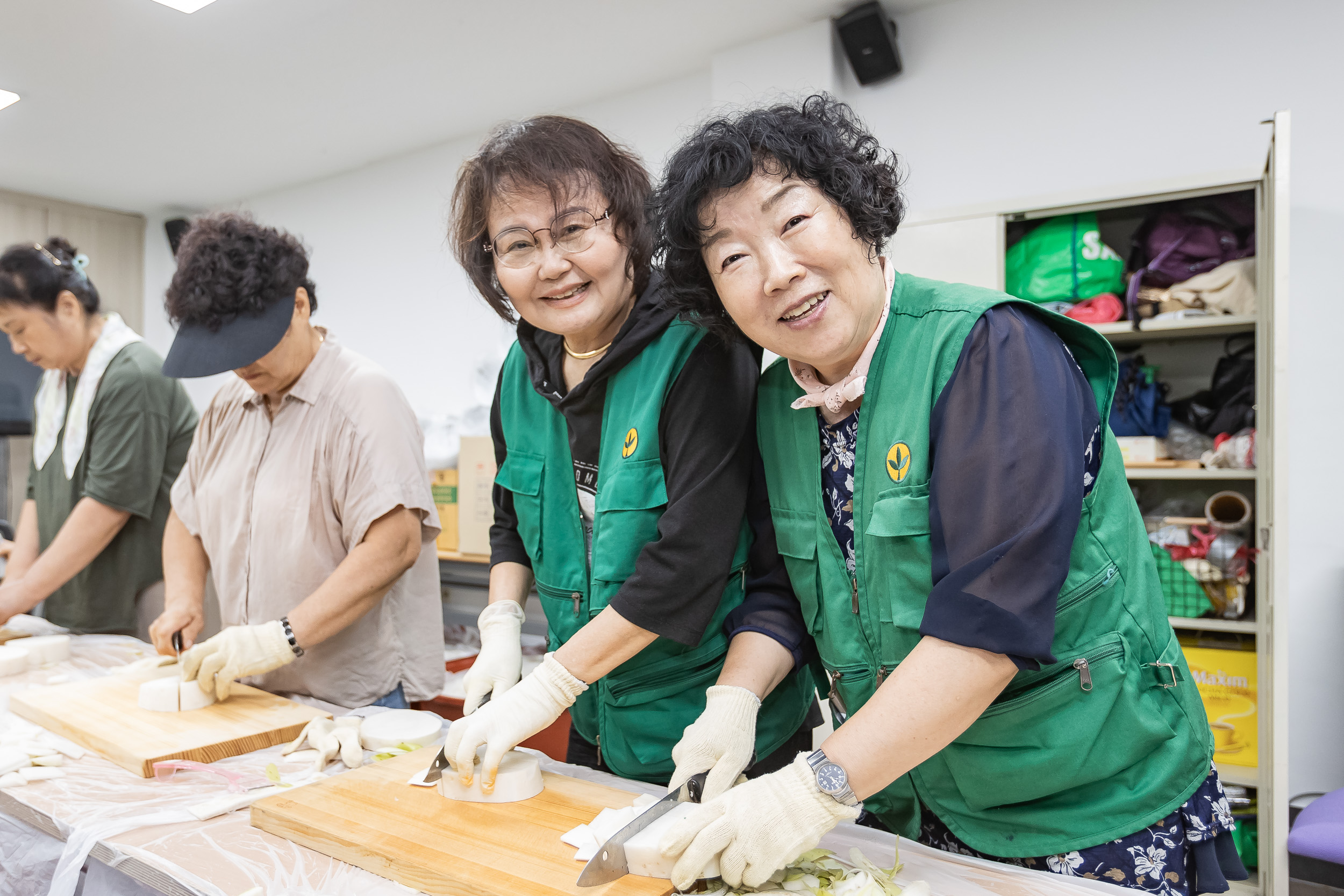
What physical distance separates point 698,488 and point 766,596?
0.20m

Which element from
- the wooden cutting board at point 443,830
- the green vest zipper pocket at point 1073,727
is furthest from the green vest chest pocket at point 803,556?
the wooden cutting board at point 443,830

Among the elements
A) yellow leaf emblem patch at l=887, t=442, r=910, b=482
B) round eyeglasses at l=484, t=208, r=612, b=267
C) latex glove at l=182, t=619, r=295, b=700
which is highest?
round eyeglasses at l=484, t=208, r=612, b=267

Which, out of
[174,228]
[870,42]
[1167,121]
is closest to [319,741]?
[870,42]

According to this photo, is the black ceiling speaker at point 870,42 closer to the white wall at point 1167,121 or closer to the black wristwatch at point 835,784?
the white wall at point 1167,121

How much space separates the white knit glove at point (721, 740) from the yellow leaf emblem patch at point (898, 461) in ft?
1.15

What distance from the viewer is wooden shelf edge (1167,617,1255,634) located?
2.40 m

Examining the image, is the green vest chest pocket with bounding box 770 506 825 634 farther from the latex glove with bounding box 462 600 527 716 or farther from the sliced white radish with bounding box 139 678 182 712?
the sliced white radish with bounding box 139 678 182 712

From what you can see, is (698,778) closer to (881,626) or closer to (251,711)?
(881,626)

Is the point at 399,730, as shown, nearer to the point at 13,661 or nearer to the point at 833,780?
the point at 833,780

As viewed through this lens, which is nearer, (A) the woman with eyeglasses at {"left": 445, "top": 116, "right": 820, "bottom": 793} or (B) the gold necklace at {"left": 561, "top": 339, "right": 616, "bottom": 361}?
(A) the woman with eyeglasses at {"left": 445, "top": 116, "right": 820, "bottom": 793}

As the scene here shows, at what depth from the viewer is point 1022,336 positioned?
916mm

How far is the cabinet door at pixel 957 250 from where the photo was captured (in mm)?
2646

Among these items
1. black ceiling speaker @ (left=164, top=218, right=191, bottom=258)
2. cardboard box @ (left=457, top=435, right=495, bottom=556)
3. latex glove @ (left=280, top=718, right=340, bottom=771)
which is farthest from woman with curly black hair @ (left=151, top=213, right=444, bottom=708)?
black ceiling speaker @ (left=164, top=218, right=191, bottom=258)

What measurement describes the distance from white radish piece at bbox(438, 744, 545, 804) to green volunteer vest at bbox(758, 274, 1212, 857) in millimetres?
441
